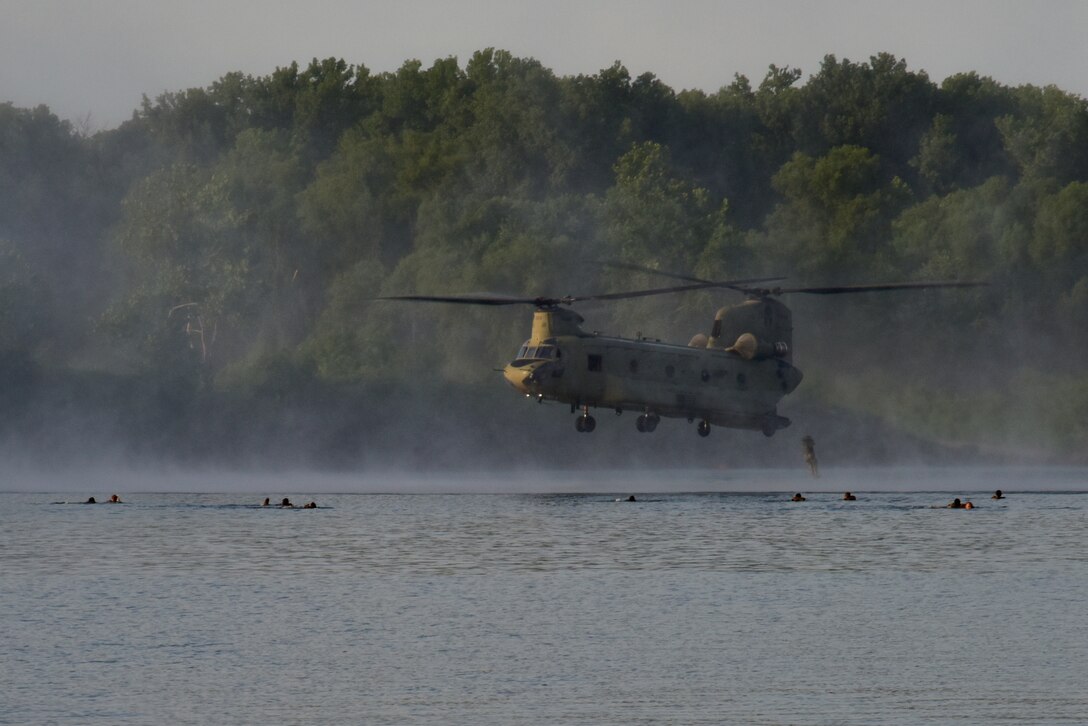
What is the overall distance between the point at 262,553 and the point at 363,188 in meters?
110

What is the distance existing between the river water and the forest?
52.1 metres

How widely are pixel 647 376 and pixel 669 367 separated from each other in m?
1.19

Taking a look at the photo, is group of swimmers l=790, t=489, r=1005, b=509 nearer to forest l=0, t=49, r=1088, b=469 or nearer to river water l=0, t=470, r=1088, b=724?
river water l=0, t=470, r=1088, b=724

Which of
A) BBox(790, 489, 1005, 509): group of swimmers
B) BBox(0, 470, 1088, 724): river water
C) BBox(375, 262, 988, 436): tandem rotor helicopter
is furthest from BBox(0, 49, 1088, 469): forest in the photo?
BBox(0, 470, 1088, 724): river water

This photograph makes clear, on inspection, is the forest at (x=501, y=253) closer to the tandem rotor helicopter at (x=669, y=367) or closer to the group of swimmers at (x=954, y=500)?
the group of swimmers at (x=954, y=500)

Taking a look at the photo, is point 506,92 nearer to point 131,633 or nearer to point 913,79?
point 913,79

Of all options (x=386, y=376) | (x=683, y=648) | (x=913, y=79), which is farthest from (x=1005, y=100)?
(x=683, y=648)

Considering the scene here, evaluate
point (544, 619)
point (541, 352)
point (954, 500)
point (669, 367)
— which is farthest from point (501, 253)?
point (544, 619)

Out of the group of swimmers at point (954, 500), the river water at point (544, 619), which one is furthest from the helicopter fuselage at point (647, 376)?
the group of swimmers at point (954, 500)

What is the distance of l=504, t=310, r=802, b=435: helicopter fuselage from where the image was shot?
75.2 m

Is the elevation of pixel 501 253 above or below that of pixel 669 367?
above

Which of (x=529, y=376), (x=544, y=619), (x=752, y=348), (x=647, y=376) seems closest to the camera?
(x=544, y=619)

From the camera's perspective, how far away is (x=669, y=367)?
7794 cm

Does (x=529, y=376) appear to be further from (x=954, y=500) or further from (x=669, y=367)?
(x=954, y=500)
